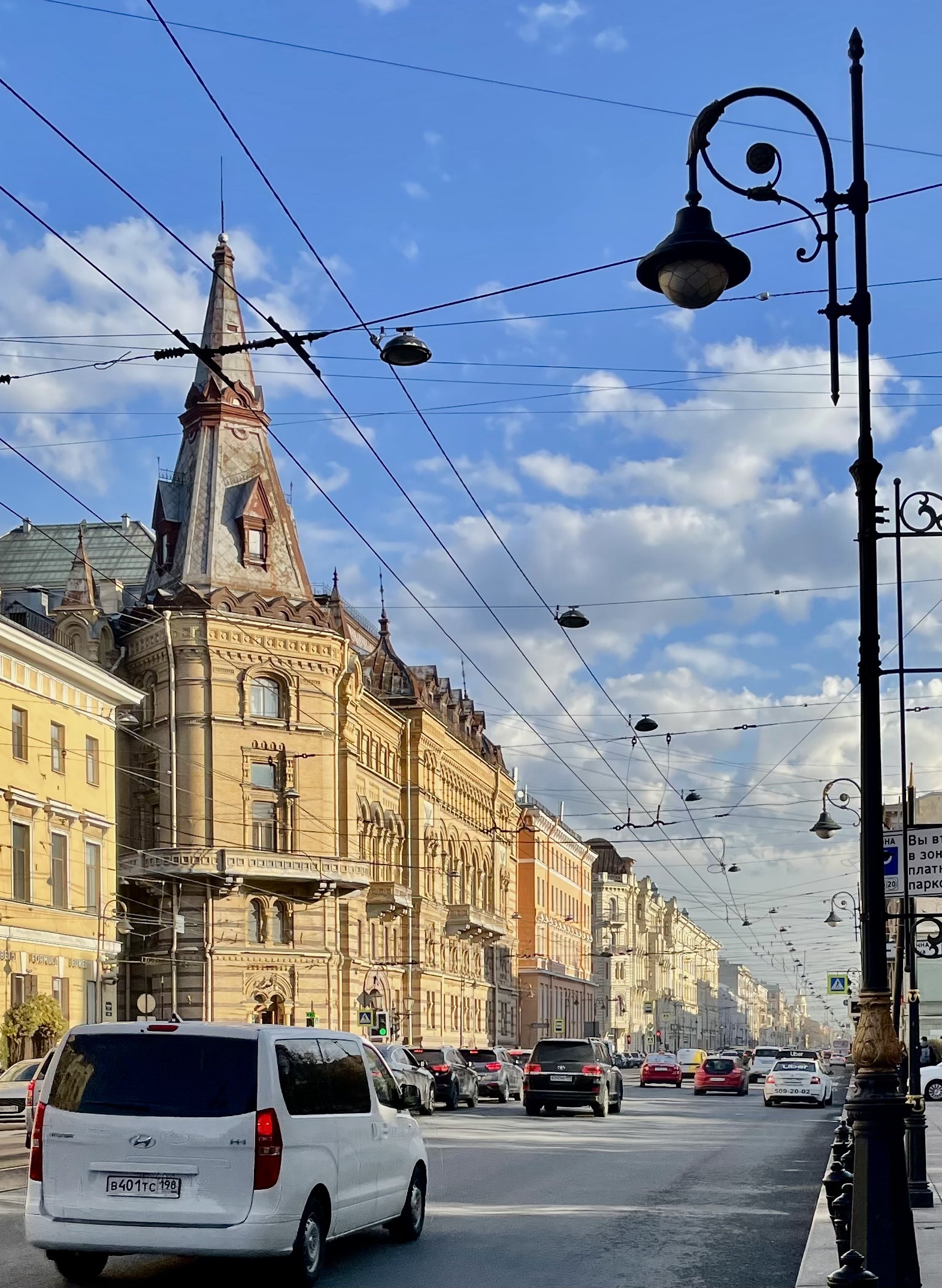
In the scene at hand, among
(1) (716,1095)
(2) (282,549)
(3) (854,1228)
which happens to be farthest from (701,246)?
(2) (282,549)

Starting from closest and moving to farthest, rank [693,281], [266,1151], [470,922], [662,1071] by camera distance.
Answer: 1. [266,1151]
2. [693,281]
3. [662,1071]
4. [470,922]

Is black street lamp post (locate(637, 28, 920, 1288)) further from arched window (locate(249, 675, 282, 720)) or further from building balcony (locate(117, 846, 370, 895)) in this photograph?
arched window (locate(249, 675, 282, 720))

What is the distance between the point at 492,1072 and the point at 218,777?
17.5 metres

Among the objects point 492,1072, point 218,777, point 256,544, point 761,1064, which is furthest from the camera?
point 761,1064

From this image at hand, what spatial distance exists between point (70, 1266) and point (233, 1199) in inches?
69.2

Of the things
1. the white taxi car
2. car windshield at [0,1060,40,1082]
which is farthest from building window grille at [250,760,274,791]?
car windshield at [0,1060,40,1082]

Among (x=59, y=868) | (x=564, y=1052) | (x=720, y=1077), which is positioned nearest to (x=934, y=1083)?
(x=720, y=1077)

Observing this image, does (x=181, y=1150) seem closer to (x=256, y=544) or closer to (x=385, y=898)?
(x=256, y=544)

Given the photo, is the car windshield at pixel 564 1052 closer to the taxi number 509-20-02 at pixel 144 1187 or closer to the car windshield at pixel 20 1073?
the car windshield at pixel 20 1073

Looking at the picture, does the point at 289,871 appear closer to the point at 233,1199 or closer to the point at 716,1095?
the point at 716,1095

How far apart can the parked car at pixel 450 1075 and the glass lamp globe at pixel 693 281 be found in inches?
1119

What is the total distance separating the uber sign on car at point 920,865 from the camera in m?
14.8

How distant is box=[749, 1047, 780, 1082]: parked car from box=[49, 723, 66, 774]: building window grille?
28.7m

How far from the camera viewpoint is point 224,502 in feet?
208
